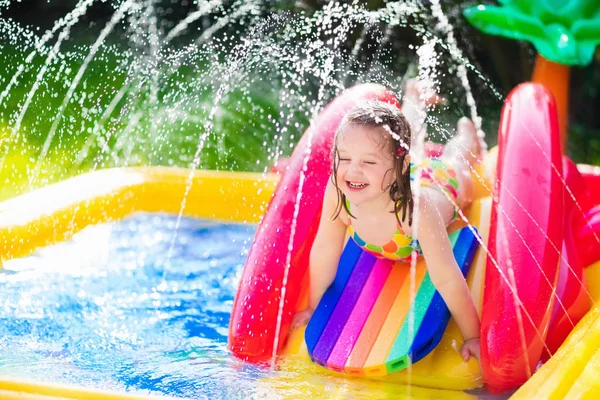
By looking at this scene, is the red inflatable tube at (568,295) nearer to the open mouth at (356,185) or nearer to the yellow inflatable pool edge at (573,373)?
the yellow inflatable pool edge at (573,373)

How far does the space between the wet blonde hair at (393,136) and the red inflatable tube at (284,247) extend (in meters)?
0.42

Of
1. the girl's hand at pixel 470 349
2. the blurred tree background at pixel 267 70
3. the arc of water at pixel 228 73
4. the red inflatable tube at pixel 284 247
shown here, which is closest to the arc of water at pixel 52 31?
the blurred tree background at pixel 267 70

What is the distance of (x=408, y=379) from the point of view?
2463 mm

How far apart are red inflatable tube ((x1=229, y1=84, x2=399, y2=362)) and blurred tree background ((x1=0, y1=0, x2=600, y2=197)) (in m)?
3.13

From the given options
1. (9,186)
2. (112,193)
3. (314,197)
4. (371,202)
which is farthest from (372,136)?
(9,186)

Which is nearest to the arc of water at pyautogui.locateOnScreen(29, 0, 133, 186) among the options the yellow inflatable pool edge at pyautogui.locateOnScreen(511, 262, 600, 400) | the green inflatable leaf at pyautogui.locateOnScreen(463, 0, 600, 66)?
the green inflatable leaf at pyautogui.locateOnScreen(463, 0, 600, 66)

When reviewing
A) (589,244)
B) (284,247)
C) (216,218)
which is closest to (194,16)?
(216,218)

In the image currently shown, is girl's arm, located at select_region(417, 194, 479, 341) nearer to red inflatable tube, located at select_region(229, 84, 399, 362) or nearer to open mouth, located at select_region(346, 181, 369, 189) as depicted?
open mouth, located at select_region(346, 181, 369, 189)

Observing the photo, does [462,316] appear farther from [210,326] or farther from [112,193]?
[112,193]

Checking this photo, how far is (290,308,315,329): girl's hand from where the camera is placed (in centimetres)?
272

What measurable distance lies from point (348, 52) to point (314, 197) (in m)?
5.36

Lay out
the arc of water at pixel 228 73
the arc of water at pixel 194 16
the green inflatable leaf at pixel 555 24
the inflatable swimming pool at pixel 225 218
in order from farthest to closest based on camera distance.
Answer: the arc of water at pixel 194 16 < the arc of water at pixel 228 73 < the green inflatable leaf at pixel 555 24 < the inflatable swimming pool at pixel 225 218

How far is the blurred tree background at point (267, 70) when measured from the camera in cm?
662

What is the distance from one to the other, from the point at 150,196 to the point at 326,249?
2.14m
